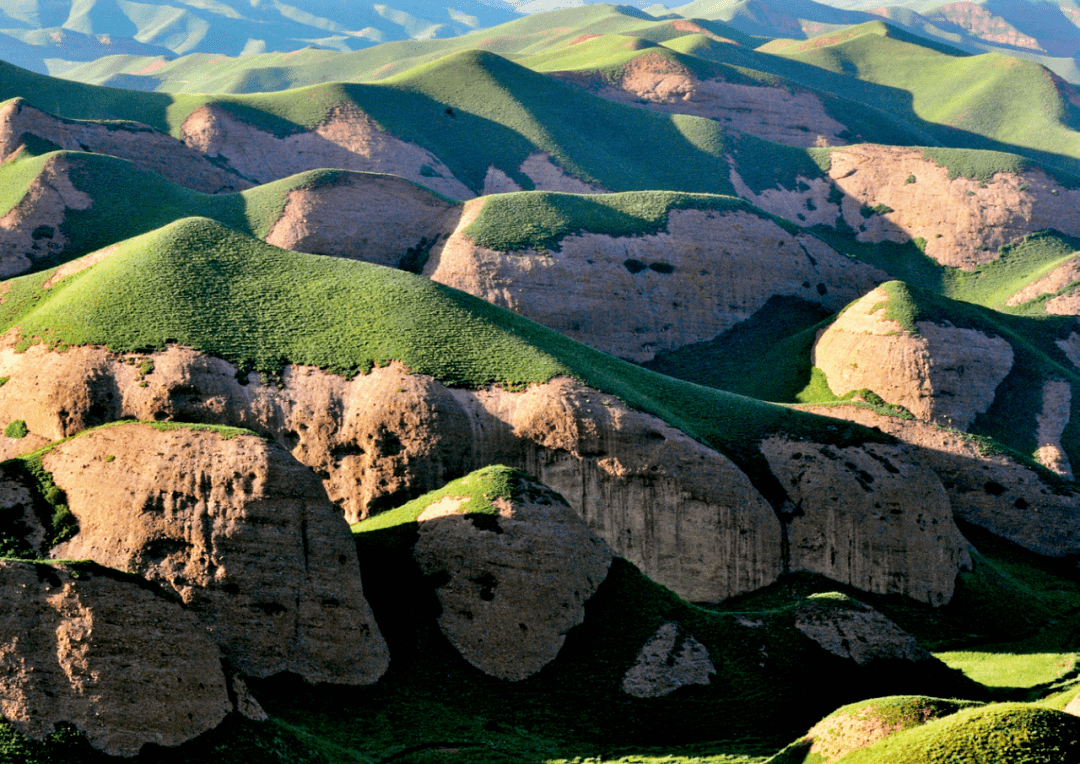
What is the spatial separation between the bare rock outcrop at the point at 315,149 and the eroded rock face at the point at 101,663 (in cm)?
7873

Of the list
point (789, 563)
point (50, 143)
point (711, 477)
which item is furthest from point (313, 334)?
point (50, 143)

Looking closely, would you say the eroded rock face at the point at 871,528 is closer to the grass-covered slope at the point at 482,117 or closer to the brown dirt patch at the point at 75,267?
the brown dirt patch at the point at 75,267

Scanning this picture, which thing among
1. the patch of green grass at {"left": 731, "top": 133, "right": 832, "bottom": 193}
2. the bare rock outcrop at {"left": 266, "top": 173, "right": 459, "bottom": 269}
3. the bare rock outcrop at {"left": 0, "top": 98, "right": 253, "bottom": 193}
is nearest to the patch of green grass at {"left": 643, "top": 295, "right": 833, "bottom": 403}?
the bare rock outcrop at {"left": 266, "top": 173, "right": 459, "bottom": 269}

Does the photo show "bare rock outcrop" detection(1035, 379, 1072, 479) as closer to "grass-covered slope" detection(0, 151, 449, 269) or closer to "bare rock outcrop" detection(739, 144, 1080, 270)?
"bare rock outcrop" detection(739, 144, 1080, 270)

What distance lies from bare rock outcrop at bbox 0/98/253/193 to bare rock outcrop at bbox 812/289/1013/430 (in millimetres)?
57066

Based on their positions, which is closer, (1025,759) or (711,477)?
(1025,759)

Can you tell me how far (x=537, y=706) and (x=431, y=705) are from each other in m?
3.45

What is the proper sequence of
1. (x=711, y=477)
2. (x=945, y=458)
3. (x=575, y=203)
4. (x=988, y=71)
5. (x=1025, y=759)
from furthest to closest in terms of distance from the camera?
(x=988, y=71)
(x=575, y=203)
(x=945, y=458)
(x=711, y=477)
(x=1025, y=759)

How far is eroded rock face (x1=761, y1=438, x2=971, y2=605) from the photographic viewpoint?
163 ft

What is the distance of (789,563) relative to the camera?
49438mm

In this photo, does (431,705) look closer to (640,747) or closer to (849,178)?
(640,747)

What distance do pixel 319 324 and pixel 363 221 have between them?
96.0 feet

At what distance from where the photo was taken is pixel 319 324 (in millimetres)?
50312

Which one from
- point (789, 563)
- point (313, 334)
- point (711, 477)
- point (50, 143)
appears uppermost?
point (50, 143)
